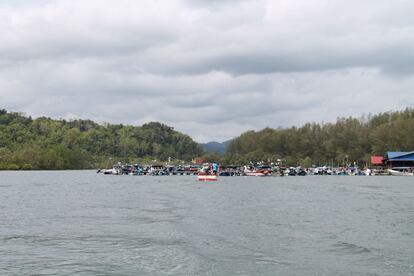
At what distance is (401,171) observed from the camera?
132 metres

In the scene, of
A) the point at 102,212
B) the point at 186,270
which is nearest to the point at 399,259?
the point at 186,270

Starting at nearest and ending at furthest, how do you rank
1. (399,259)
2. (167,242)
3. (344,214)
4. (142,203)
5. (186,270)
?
(186,270) < (399,259) < (167,242) < (344,214) < (142,203)

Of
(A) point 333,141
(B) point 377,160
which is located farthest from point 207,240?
(A) point 333,141

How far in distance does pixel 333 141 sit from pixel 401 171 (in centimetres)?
2784

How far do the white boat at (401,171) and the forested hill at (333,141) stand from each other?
9.87 m

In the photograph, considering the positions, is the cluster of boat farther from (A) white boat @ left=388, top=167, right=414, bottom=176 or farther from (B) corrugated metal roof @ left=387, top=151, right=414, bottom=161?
(B) corrugated metal roof @ left=387, top=151, right=414, bottom=161

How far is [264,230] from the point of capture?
30.5 metres

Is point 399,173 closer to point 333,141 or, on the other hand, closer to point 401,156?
point 401,156

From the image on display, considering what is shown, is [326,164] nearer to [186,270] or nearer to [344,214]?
[344,214]

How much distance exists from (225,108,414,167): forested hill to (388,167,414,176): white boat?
32.4ft

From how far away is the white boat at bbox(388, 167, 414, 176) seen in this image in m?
128

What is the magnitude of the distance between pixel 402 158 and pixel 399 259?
377 ft

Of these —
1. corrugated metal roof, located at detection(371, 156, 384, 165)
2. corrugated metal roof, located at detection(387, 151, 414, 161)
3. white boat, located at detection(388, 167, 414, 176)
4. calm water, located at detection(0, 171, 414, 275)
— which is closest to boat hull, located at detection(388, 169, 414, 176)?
white boat, located at detection(388, 167, 414, 176)

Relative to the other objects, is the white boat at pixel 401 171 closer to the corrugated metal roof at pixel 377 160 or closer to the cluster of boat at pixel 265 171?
the cluster of boat at pixel 265 171
